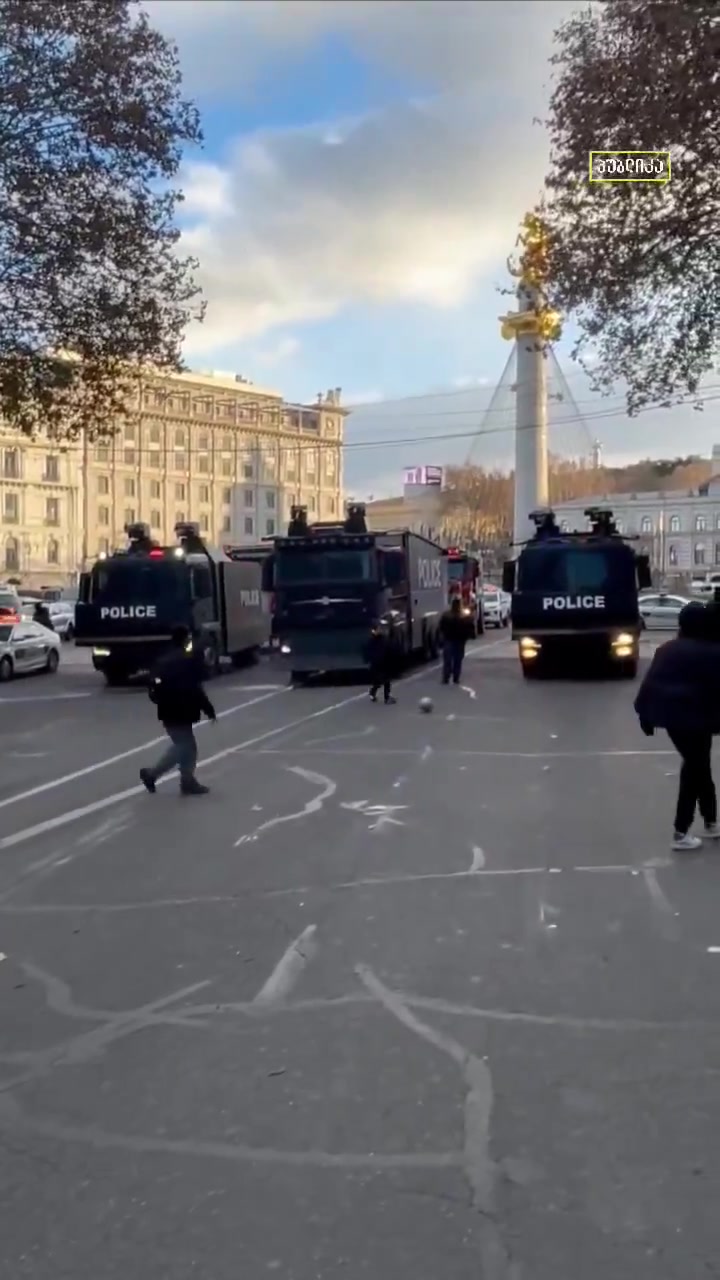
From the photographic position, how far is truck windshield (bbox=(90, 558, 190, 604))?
1141 inches

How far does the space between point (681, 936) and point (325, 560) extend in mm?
20680

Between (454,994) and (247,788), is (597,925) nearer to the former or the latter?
(454,994)

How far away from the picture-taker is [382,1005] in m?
6.46

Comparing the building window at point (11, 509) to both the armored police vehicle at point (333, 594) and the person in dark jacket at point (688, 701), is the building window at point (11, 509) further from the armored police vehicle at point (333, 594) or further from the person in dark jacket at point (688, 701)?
the person in dark jacket at point (688, 701)

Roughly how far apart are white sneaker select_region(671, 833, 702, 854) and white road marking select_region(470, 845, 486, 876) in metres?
1.37

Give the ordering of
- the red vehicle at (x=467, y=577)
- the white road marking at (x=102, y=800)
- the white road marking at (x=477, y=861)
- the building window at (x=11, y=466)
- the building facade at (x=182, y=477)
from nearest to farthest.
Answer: the white road marking at (x=477, y=861)
the white road marking at (x=102, y=800)
the red vehicle at (x=467, y=577)
the building window at (x=11, y=466)
the building facade at (x=182, y=477)

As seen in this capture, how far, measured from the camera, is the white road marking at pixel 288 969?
665 cm

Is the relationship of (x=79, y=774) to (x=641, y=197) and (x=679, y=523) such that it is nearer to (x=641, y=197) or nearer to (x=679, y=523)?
(x=641, y=197)

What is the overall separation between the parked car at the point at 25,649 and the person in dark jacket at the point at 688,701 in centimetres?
2295

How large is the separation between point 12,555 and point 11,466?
625 cm

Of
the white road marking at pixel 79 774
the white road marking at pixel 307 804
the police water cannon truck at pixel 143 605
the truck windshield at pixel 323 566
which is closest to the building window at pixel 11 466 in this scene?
the police water cannon truck at pixel 143 605

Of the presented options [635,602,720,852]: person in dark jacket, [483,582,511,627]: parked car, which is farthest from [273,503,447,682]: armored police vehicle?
[483,582,511,627]: parked car

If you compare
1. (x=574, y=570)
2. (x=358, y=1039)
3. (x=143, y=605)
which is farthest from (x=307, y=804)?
(x=143, y=605)

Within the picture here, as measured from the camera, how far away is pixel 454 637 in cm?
2623
